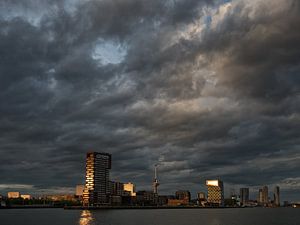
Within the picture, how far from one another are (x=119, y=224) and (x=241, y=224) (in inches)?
2229

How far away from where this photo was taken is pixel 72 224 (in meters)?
188

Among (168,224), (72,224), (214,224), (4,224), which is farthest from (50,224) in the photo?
(214,224)

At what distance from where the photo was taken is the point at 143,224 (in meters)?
183

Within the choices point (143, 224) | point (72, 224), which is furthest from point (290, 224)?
point (72, 224)

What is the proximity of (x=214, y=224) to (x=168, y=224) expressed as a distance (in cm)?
2387

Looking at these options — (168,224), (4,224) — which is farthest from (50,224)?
(168,224)

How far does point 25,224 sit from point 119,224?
45.0 m

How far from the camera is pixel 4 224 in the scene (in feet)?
614

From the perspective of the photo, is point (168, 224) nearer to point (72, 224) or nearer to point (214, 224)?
point (214, 224)

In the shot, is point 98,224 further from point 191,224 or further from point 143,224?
point 191,224

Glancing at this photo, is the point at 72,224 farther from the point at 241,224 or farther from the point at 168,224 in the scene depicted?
the point at 241,224

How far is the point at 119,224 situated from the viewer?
183375 mm

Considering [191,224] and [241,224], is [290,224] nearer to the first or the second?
[241,224]

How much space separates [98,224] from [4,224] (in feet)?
147
